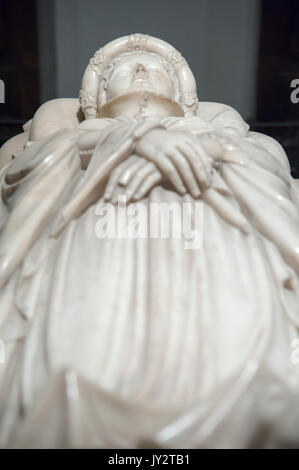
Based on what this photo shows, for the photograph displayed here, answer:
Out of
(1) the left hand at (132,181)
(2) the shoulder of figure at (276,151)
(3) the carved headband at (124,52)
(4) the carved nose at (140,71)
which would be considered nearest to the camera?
(1) the left hand at (132,181)

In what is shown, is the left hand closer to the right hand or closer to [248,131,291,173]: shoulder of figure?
the right hand

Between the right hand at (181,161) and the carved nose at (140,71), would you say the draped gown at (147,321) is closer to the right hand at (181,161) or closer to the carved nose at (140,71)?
the right hand at (181,161)

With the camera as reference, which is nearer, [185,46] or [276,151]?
[276,151]

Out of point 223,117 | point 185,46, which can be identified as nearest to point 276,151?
point 223,117

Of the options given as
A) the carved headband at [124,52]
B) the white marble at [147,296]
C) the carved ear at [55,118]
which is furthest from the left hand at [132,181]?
the carved headband at [124,52]

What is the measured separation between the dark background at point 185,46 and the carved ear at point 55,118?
684 mm

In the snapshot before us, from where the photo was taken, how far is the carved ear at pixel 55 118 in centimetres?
172

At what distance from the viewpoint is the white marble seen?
81 cm

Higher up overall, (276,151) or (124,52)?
(124,52)

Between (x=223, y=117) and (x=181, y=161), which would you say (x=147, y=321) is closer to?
(x=181, y=161)

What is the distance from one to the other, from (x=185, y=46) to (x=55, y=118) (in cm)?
115

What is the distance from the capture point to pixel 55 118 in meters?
1.81

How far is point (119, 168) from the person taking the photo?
1154 millimetres
